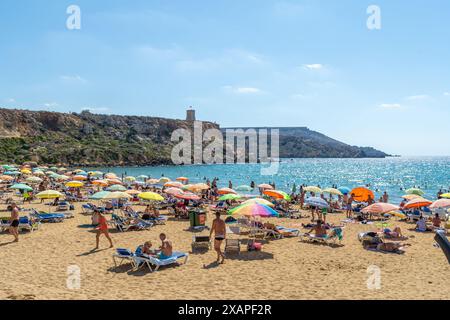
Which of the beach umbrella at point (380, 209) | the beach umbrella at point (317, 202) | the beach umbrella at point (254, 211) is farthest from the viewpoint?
the beach umbrella at point (317, 202)

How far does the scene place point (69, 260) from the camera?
10.3 metres

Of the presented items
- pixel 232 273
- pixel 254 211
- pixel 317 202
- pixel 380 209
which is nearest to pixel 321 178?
pixel 317 202

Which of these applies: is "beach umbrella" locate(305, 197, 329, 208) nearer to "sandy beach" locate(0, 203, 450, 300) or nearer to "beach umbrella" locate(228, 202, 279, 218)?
"sandy beach" locate(0, 203, 450, 300)

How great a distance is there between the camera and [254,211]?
1188 cm

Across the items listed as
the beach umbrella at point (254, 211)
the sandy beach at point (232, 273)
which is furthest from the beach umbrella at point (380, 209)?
the beach umbrella at point (254, 211)

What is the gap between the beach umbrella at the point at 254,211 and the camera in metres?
11.8

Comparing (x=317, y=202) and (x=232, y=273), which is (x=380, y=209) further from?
(x=232, y=273)

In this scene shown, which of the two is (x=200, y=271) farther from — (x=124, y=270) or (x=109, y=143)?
(x=109, y=143)

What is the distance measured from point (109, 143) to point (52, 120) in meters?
17.9

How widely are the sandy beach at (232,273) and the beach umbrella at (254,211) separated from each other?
1177 millimetres

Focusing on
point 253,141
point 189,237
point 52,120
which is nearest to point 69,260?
point 189,237

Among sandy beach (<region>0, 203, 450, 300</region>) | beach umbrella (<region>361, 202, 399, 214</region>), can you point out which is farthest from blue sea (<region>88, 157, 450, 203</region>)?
sandy beach (<region>0, 203, 450, 300</region>)

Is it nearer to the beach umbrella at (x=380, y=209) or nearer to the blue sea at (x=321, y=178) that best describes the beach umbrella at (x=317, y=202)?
the beach umbrella at (x=380, y=209)

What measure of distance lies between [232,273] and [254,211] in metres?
3.01
